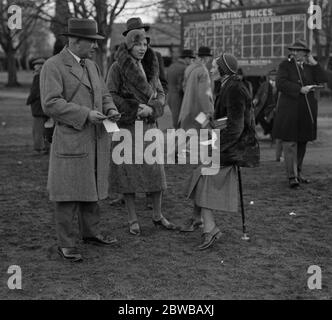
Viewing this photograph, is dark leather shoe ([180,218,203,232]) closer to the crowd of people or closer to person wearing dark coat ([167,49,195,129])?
the crowd of people

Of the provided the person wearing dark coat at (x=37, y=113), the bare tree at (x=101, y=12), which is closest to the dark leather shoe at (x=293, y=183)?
the person wearing dark coat at (x=37, y=113)

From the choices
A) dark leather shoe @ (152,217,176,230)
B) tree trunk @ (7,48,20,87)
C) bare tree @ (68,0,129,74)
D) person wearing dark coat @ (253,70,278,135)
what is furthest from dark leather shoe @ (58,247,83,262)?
tree trunk @ (7,48,20,87)

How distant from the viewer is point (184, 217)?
268 inches

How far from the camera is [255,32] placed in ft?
67.9

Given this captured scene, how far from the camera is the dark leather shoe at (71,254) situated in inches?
205

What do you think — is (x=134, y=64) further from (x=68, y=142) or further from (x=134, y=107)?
(x=68, y=142)

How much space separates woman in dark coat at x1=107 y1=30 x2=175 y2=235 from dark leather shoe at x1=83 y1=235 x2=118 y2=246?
14.6 inches

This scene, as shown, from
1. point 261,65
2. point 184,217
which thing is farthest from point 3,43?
point 184,217

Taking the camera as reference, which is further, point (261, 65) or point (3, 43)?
point (3, 43)

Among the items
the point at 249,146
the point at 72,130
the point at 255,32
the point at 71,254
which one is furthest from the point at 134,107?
the point at 255,32

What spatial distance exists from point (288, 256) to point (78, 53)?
255cm

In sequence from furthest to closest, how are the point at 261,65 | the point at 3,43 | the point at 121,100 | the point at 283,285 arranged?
the point at 3,43
the point at 261,65
the point at 121,100
the point at 283,285

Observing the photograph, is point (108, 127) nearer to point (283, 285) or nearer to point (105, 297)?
point (105, 297)

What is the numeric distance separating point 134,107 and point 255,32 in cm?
1567
